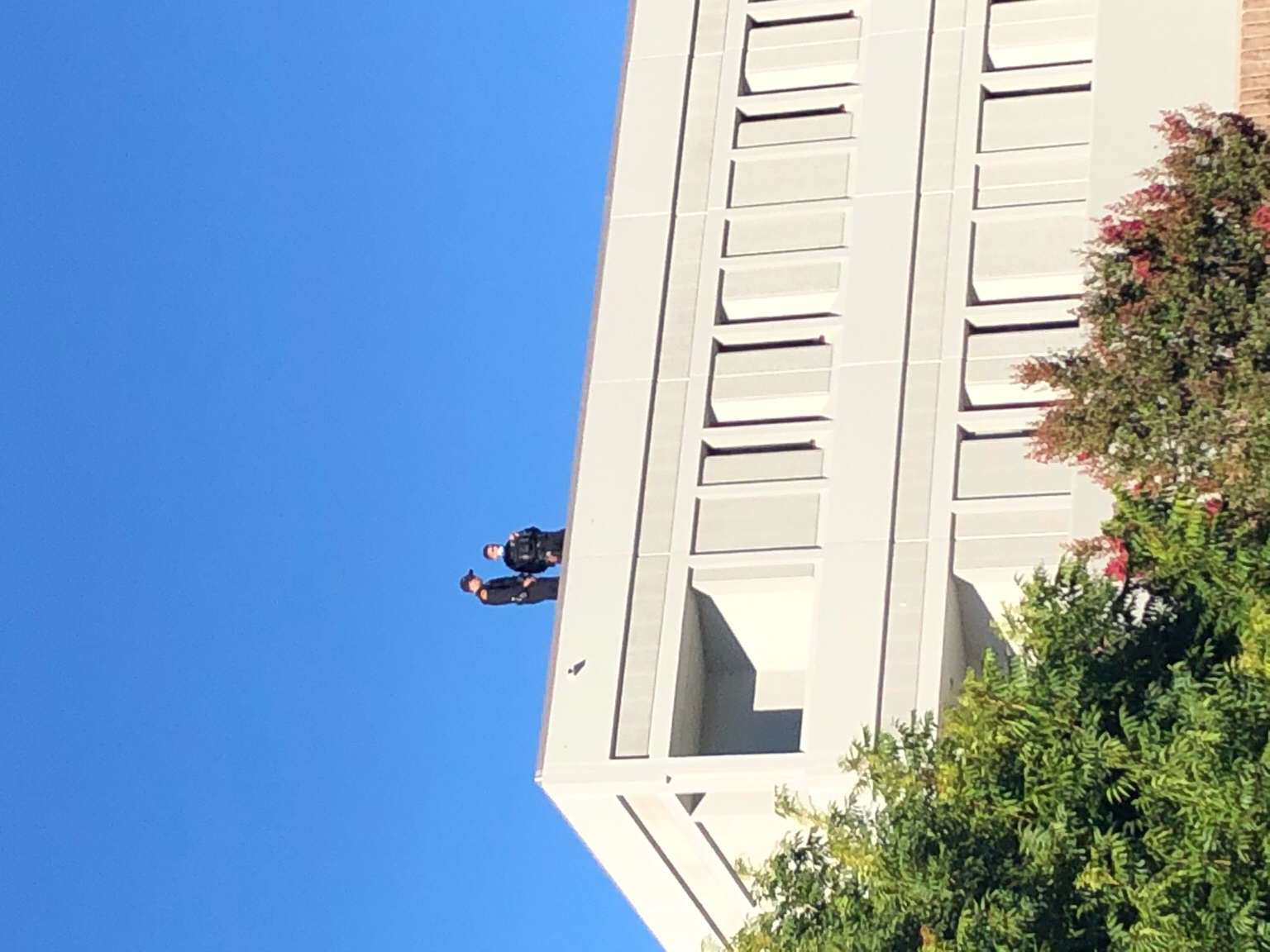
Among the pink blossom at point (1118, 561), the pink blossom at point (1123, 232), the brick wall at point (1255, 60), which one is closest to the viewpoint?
the pink blossom at point (1118, 561)

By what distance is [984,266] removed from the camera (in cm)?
3083

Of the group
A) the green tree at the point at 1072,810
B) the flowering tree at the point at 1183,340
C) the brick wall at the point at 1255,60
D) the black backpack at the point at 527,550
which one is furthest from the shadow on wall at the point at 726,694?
the brick wall at the point at 1255,60

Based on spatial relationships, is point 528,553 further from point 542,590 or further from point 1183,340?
point 1183,340

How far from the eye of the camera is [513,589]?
34.1 m

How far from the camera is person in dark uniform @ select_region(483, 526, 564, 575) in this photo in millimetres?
33531

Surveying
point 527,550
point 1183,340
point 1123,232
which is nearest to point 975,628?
point 1183,340

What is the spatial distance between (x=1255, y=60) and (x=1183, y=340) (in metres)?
7.82

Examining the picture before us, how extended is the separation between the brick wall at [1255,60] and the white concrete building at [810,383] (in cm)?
22

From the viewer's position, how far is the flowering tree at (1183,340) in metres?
24.1

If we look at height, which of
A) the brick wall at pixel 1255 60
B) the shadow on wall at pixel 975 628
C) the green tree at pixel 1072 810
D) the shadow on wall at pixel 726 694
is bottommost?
the green tree at pixel 1072 810

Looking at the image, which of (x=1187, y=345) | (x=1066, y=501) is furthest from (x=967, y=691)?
(x=1066, y=501)

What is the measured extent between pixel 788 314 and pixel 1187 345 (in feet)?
26.5

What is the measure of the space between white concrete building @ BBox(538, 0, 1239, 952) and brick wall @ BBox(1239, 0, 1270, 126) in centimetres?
22

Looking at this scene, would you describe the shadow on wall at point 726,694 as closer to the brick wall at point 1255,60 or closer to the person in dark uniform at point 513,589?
the person in dark uniform at point 513,589
